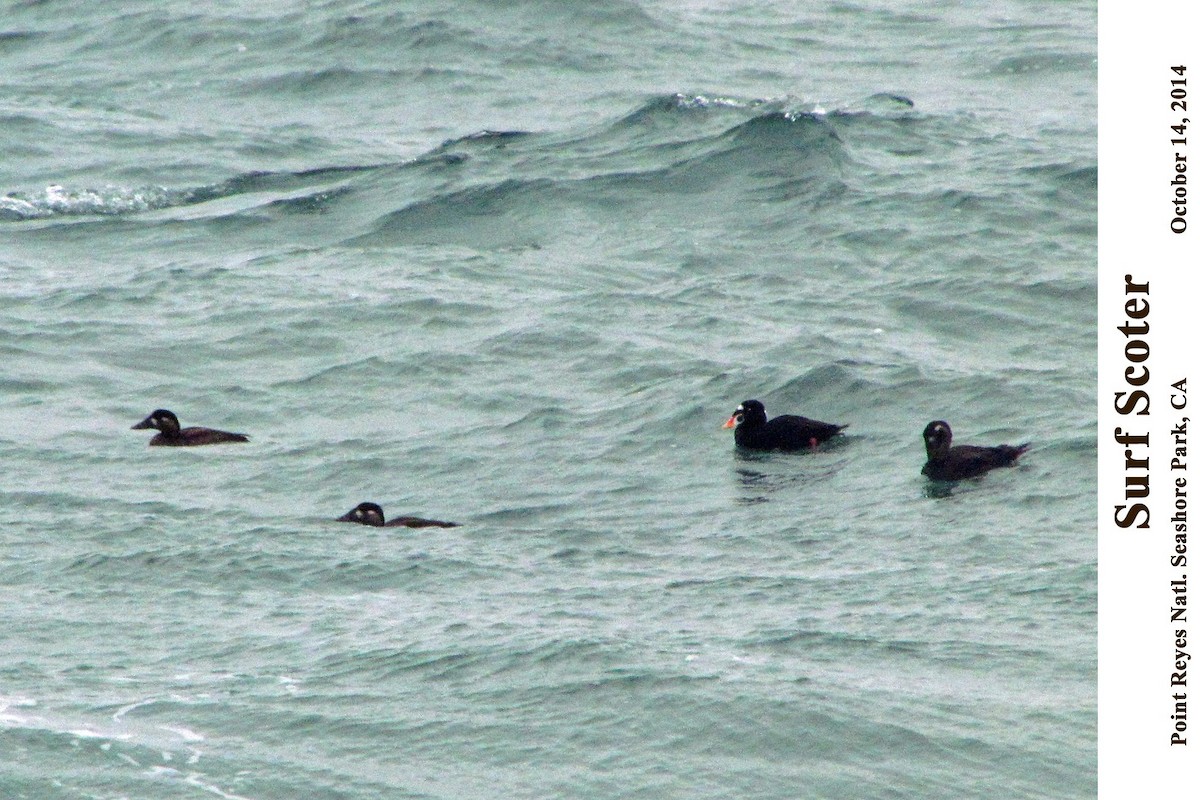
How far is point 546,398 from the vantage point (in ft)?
58.4

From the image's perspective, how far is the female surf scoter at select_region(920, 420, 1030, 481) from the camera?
14898 millimetres

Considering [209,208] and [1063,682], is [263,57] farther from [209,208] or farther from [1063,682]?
[1063,682]

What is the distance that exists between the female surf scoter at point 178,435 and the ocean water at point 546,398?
23 cm

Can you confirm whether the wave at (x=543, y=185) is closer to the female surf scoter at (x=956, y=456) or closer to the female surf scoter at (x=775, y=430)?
the female surf scoter at (x=775, y=430)

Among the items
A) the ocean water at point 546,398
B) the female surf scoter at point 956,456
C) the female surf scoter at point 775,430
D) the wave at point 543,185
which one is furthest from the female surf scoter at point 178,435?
the wave at point 543,185

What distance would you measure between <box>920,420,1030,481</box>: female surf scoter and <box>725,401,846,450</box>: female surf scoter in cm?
107

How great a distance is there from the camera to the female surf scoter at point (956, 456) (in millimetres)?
14898

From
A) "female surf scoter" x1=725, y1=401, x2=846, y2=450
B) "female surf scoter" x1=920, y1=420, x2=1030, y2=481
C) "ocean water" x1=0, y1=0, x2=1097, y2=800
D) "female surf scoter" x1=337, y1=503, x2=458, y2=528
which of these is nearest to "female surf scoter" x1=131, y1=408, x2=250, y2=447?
"ocean water" x1=0, y1=0, x2=1097, y2=800

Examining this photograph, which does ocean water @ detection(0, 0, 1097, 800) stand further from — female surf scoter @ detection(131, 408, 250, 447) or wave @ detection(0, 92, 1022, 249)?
female surf scoter @ detection(131, 408, 250, 447)

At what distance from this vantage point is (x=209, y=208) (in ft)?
82.0

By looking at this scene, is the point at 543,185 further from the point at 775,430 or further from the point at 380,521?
the point at 380,521

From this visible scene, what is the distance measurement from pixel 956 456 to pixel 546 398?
3998 mm

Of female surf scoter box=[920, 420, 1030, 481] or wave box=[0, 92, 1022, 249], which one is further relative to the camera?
wave box=[0, 92, 1022, 249]
